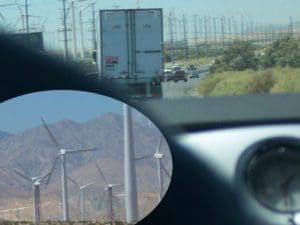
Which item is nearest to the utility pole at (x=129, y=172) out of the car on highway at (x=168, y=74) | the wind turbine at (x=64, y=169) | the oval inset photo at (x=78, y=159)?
the oval inset photo at (x=78, y=159)

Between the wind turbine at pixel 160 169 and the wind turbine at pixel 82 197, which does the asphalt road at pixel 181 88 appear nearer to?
the wind turbine at pixel 160 169

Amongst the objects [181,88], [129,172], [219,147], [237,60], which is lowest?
[129,172]

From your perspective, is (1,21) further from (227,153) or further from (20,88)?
(227,153)

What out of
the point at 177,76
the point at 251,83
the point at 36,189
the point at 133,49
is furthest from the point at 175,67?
the point at 36,189

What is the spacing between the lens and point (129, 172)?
127 inches

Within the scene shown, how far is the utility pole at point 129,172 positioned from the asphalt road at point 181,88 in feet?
0.84

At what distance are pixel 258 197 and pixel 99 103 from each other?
87 cm

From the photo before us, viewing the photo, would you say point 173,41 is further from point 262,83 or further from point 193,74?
point 262,83

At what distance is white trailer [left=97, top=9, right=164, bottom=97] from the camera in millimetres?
A: 2852

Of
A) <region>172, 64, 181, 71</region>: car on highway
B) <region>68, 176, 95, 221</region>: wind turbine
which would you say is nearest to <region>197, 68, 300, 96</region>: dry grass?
<region>172, 64, 181, 71</region>: car on highway

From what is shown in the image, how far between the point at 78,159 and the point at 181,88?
2.01 feet

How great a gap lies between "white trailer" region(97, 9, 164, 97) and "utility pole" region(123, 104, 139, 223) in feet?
0.72

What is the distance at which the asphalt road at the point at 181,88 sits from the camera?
9.77ft

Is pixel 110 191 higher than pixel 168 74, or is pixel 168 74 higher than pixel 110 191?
pixel 168 74
